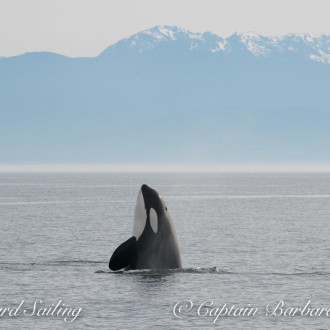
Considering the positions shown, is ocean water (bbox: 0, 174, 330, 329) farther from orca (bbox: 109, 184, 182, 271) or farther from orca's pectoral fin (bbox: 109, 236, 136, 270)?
orca (bbox: 109, 184, 182, 271)

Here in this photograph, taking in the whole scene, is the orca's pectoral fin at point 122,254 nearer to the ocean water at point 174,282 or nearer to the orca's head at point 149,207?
the orca's head at point 149,207

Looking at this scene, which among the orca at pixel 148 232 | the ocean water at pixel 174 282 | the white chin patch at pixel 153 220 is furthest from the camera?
the white chin patch at pixel 153 220

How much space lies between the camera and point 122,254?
1227 inches

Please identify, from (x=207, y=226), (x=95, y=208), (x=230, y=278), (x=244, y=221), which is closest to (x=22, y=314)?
(x=230, y=278)

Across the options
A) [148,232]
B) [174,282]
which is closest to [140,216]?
[148,232]

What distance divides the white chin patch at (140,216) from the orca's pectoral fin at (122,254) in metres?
0.34

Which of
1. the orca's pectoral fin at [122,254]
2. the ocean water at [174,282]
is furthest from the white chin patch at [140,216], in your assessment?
the ocean water at [174,282]

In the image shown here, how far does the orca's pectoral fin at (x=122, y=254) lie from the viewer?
31.0 meters

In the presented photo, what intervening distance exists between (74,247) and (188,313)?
22.7m

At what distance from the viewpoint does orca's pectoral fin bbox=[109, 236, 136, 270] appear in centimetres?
3105

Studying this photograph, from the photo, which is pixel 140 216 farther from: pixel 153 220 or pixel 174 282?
pixel 174 282

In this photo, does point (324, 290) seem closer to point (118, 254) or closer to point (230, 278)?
point (230, 278)

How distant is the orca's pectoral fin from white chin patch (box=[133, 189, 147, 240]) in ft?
1.13

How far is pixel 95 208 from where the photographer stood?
97.6m
